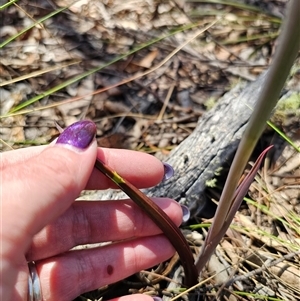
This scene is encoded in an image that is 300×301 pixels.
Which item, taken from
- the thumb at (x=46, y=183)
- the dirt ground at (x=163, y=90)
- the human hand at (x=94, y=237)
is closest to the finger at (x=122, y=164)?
the human hand at (x=94, y=237)

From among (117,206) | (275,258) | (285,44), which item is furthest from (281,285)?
(285,44)

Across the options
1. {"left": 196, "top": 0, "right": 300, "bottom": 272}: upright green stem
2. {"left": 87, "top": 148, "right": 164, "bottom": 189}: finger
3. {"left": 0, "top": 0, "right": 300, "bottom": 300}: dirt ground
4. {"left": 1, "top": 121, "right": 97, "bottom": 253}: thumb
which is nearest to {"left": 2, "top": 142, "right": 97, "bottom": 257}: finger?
{"left": 1, "top": 121, "right": 97, "bottom": 253}: thumb

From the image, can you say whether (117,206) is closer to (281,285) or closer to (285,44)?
(281,285)

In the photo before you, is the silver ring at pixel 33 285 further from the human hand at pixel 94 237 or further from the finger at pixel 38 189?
the finger at pixel 38 189

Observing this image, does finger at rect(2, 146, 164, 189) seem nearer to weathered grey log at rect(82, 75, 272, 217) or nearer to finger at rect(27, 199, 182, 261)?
finger at rect(27, 199, 182, 261)

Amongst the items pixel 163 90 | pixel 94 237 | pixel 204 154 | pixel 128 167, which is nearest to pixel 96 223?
pixel 94 237

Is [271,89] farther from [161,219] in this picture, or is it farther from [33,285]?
[33,285]
